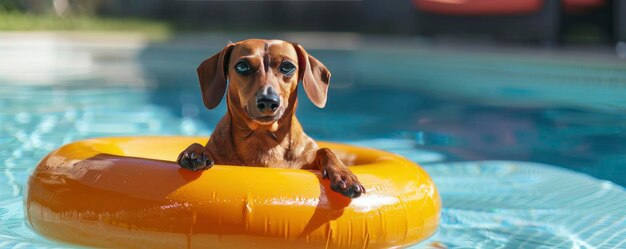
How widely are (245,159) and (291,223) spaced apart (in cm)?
52

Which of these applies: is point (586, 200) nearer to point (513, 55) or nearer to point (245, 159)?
point (245, 159)

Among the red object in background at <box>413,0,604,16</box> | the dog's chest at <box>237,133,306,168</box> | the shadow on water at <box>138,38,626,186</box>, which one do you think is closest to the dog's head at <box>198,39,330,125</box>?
the dog's chest at <box>237,133,306,168</box>

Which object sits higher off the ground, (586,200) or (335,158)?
(335,158)

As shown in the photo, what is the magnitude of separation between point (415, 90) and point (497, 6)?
6.80 feet

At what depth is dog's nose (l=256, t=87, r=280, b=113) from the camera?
3.21 metres

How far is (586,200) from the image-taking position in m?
4.92

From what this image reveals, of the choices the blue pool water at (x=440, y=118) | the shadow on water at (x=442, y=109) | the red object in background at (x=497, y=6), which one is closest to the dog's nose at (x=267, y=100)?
the blue pool water at (x=440, y=118)

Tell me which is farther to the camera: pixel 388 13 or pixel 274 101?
pixel 388 13

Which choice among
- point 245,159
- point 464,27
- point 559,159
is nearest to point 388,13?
point 464,27

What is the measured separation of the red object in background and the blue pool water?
750mm

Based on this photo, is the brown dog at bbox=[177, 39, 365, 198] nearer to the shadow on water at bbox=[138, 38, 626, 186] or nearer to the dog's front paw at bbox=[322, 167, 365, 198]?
the dog's front paw at bbox=[322, 167, 365, 198]

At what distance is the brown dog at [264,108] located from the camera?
3.31 meters

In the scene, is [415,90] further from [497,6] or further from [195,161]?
[195,161]

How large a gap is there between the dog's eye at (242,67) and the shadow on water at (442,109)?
2.94m
